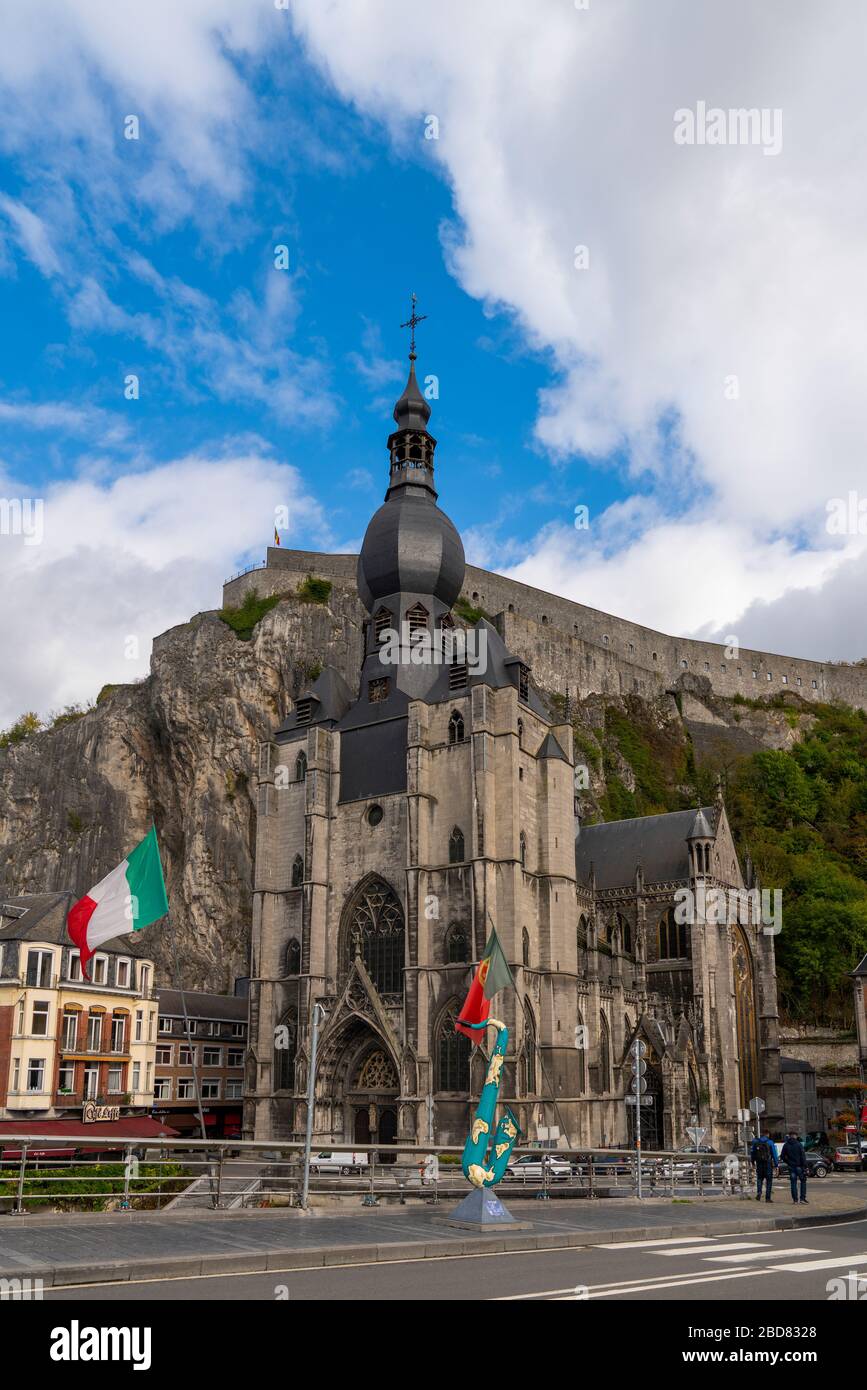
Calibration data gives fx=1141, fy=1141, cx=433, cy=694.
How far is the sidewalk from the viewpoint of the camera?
927 cm

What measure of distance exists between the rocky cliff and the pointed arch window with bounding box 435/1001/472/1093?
24042 mm

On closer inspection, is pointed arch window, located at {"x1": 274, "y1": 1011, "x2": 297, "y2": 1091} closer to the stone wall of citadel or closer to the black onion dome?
the black onion dome

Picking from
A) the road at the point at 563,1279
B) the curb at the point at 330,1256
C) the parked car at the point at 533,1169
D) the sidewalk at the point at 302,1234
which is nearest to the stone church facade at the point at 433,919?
the parked car at the point at 533,1169

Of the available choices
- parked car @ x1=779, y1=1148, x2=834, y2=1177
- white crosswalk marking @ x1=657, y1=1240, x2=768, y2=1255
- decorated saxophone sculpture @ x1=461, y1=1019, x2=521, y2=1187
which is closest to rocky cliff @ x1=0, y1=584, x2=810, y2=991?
parked car @ x1=779, y1=1148, x2=834, y2=1177

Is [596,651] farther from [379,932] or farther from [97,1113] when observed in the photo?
[97,1113]

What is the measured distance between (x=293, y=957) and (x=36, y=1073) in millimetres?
10045

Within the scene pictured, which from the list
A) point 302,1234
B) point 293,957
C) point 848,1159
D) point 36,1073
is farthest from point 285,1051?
point 302,1234

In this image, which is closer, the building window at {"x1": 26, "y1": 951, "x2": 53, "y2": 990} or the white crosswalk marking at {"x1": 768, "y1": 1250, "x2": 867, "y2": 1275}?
the white crosswalk marking at {"x1": 768, "y1": 1250, "x2": 867, "y2": 1275}

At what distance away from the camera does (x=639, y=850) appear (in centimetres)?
5031

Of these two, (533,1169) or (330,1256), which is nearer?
(330,1256)

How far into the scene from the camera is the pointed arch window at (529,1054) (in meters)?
34.6

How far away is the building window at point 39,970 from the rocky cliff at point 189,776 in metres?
25.2

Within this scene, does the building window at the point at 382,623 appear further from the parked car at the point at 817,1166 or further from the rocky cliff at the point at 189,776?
the parked car at the point at 817,1166
